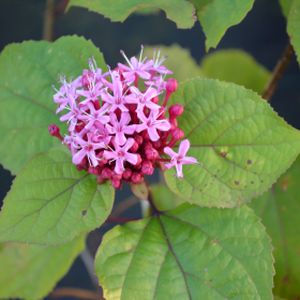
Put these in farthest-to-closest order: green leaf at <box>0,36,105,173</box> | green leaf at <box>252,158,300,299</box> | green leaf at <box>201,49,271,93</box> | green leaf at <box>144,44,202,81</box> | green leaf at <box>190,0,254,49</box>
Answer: green leaf at <box>201,49,271,93</box>
green leaf at <box>144,44,202,81</box>
green leaf at <box>252,158,300,299</box>
green leaf at <box>0,36,105,173</box>
green leaf at <box>190,0,254,49</box>

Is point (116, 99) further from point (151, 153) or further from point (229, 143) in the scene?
point (229, 143)

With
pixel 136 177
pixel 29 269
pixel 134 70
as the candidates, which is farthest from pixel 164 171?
pixel 29 269

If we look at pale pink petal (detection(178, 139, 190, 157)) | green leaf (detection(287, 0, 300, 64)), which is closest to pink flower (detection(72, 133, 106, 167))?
pale pink petal (detection(178, 139, 190, 157))

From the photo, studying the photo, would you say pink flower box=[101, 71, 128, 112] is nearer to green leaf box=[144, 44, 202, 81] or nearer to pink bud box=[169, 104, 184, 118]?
pink bud box=[169, 104, 184, 118]

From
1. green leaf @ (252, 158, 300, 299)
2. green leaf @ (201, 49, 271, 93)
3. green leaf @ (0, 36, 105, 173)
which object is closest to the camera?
green leaf @ (0, 36, 105, 173)

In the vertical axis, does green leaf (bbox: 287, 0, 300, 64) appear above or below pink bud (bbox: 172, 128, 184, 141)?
above

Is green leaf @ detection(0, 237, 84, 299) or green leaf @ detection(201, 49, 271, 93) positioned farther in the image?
green leaf @ detection(201, 49, 271, 93)

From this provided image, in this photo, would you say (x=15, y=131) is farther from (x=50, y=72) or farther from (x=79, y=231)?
(x=79, y=231)
